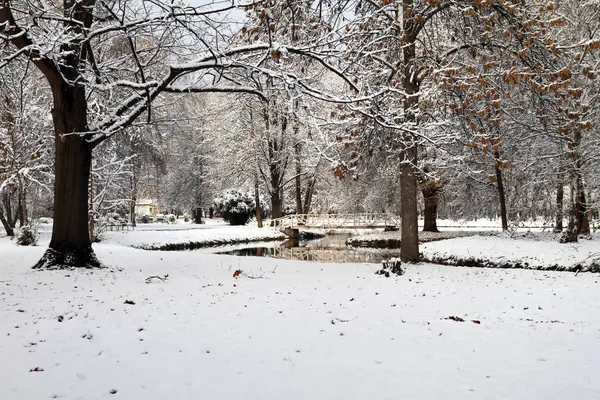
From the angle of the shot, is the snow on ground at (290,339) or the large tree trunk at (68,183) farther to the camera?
the large tree trunk at (68,183)

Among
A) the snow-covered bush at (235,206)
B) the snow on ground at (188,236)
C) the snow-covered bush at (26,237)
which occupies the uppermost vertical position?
the snow-covered bush at (235,206)

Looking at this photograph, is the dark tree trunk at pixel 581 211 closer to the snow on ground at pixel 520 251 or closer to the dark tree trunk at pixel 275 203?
the snow on ground at pixel 520 251

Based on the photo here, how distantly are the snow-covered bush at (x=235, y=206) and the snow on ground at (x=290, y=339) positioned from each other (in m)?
25.1

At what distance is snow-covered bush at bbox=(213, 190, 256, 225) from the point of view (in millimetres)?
33531

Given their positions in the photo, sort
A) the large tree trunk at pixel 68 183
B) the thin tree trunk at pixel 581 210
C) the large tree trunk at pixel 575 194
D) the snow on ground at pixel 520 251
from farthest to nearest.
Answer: the thin tree trunk at pixel 581 210 → the large tree trunk at pixel 575 194 → the snow on ground at pixel 520 251 → the large tree trunk at pixel 68 183

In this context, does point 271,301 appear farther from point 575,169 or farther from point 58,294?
point 575,169

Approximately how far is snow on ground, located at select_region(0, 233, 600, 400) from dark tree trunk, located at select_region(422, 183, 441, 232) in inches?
645

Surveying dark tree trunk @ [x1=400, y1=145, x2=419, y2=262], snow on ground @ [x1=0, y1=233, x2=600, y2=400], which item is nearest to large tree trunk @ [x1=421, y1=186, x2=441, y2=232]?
dark tree trunk @ [x1=400, y1=145, x2=419, y2=262]

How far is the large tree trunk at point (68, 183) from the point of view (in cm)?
878

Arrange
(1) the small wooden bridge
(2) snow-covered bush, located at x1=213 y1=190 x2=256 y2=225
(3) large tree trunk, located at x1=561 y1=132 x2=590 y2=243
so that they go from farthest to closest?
(2) snow-covered bush, located at x1=213 y1=190 x2=256 y2=225
(1) the small wooden bridge
(3) large tree trunk, located at x1=561 y1=132 x2=590 y2=243

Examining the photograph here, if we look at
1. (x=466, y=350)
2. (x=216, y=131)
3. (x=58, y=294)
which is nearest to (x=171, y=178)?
(x=216, y=131)

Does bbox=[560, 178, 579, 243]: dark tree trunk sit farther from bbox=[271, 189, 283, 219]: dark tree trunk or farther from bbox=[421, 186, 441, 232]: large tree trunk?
bbox=[271, 189, 283, 219]: dark tree trunk

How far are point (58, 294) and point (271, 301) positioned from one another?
314 centimetres

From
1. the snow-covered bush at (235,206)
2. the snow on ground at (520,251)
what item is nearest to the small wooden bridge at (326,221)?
the snow-covered bush at (235,206)
